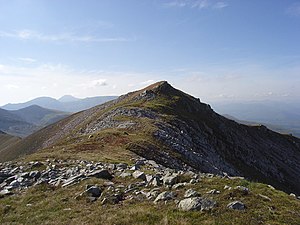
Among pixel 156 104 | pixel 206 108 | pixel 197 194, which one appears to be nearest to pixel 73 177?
pixel 197 194

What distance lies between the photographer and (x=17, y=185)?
23359mm

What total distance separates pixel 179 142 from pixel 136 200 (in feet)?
113

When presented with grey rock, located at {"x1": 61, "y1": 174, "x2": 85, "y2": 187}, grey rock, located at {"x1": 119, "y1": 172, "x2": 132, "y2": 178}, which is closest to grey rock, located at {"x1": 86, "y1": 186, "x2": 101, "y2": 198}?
grey rock, located at {"x1": 61, "y1": 174, "x2": 85, "y2": 187}

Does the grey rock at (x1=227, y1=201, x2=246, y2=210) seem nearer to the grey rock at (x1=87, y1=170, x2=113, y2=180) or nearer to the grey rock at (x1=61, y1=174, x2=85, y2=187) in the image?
the grey rock at (x1=87, y1=170, x2=113, y2=180)

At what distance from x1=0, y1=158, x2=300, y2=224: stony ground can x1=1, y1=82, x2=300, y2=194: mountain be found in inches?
394

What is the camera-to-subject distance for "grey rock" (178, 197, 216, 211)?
14663mm

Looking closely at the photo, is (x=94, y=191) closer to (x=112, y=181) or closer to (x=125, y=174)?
(x=112, y=181)

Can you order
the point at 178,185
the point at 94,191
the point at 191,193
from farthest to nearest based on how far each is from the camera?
the point at 94,191 < the point at 178,185 < the point at 191,193

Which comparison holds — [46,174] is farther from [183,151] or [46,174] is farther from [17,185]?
[183,151]

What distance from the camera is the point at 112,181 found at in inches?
861

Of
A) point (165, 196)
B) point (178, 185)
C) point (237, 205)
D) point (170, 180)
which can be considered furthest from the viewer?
point (170, 180)

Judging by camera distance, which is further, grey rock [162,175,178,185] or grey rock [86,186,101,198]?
grey rock [162,175,178,185]

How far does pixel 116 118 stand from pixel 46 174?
128 feet

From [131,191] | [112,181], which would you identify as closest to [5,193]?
[112,181]
